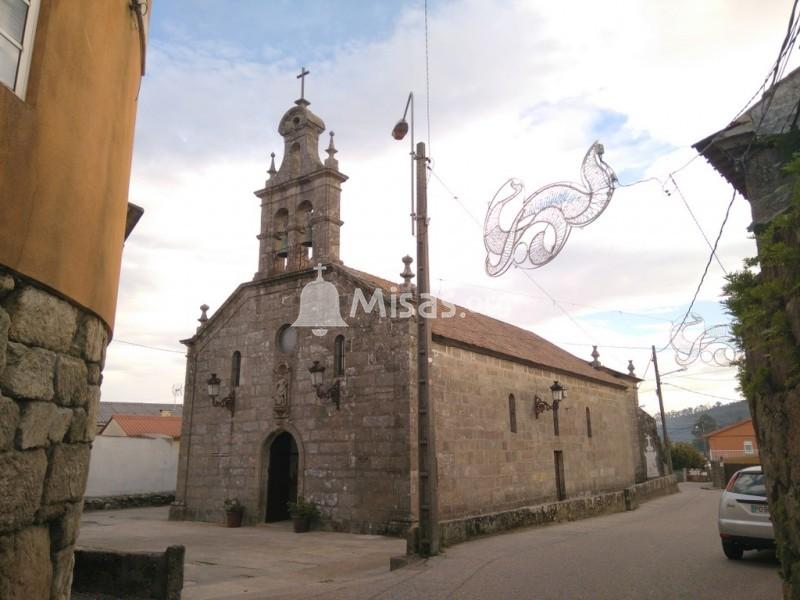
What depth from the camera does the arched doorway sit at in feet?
53.5

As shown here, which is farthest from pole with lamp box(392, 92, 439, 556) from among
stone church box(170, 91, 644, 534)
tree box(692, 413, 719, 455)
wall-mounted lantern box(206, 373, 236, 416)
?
tree box(692, 413, 719, 455)

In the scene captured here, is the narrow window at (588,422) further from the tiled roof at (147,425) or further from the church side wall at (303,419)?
the tiled roof at (147,425)

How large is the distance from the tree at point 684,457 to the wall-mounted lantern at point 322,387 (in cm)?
3090

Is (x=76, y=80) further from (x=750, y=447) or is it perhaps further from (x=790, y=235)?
(x=750, y=447)

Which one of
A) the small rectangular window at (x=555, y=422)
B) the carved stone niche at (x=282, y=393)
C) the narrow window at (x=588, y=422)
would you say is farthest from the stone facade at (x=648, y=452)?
the carved stone niche at (x=282, y=393)

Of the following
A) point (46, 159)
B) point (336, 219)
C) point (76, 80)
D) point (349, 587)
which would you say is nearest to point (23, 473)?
point (46, 159)

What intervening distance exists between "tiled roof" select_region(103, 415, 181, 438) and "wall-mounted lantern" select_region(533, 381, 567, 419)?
18.8m

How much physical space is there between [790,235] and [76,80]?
4.88 m

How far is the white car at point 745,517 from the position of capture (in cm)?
802

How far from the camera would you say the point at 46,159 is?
3508 mm

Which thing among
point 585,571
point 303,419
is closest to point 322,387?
point 303,419

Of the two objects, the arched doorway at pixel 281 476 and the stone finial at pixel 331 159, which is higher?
the stone finial at pixel 331 159

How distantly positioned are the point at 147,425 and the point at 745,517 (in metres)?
29.7

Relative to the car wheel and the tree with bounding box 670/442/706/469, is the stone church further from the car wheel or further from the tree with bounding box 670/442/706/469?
the tree with bounding box 670/442/706/469
